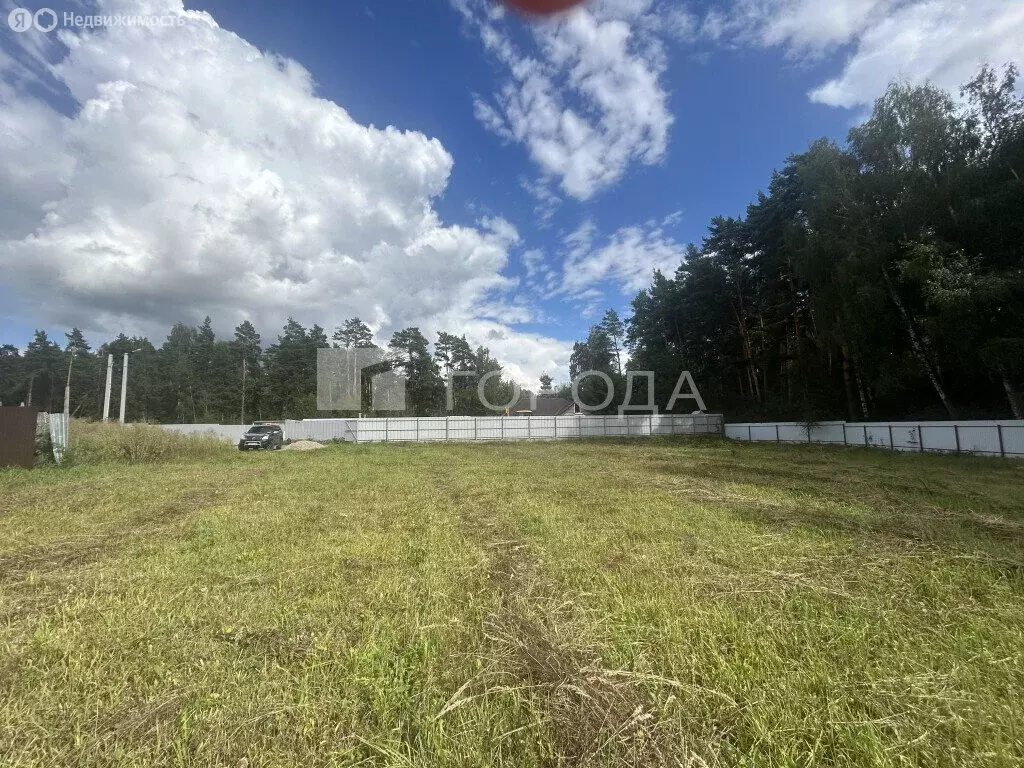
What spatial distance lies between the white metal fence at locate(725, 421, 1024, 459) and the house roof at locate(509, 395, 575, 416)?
3080 centimetres

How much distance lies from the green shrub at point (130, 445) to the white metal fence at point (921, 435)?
27.7 m

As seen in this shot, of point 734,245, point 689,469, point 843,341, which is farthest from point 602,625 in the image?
point 734,245

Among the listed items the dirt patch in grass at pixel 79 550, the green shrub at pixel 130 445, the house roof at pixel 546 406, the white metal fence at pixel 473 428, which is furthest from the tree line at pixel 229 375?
the dirt patch in grass at pixel 79 550

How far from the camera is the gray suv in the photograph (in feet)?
73.5

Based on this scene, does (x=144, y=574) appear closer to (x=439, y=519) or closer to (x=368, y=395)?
(x=439, y=519)

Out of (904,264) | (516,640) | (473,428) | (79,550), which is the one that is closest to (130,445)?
(79,550)

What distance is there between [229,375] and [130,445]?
43.4m

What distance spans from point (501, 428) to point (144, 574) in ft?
86.5

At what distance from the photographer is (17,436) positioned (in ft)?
36.4

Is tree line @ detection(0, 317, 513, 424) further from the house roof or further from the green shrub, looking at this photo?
the green shrub

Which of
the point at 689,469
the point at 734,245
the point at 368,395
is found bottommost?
the point at 689,469

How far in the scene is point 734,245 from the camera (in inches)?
1230
